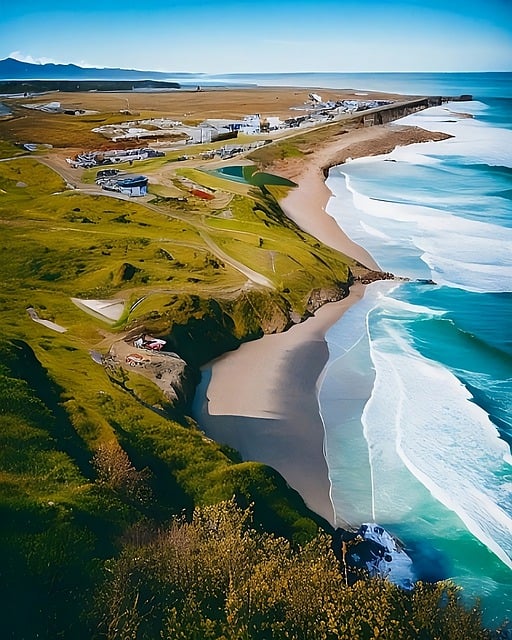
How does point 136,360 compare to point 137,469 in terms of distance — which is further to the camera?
point 136,360

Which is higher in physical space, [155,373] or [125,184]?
[125,184]

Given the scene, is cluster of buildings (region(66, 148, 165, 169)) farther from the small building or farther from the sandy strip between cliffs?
the sandy strip between cliffs

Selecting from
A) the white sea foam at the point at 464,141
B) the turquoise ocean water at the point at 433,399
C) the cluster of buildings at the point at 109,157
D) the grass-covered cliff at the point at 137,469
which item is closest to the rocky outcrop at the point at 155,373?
the grass-covered cliff at the point at 137,469

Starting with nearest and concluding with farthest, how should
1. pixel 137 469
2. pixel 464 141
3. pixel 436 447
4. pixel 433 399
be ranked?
pixel 137 469, pixel 436 447, pixel 433 399, pixel 464 141

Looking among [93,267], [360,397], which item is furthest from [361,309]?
[93,267]

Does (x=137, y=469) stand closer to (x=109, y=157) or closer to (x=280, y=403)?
(x=280, y=403)

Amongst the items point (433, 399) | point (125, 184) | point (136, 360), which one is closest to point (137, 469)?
point (136, 360)

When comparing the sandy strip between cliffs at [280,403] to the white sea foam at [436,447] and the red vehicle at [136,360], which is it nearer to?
the white sea foam at [436,447]
